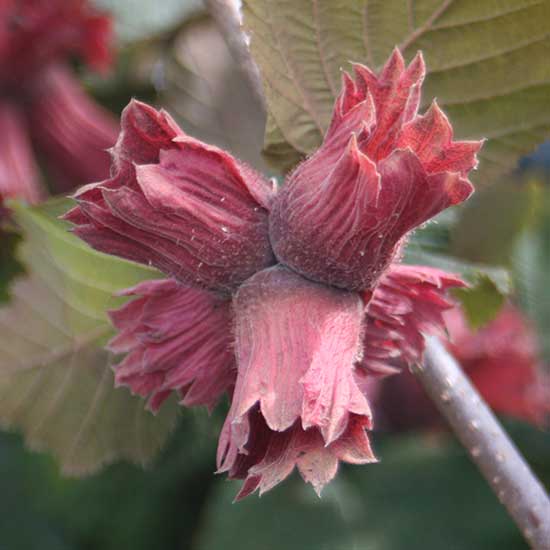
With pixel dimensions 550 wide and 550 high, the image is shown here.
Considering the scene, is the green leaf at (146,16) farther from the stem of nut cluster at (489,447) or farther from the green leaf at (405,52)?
the stem of nut cluster at (489,447)

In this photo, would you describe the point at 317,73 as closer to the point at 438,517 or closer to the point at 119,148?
the point at 119,148

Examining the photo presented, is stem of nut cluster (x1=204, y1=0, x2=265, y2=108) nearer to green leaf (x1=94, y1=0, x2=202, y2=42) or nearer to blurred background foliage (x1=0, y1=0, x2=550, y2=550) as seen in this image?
blurred background foliage (x1=0, y1=0, x2=550, y2=550)

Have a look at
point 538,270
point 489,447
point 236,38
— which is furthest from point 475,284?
point 538,270

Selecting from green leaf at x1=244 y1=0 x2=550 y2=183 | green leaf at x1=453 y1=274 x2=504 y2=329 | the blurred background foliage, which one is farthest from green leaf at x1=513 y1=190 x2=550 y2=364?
green leaf at x1=244 y1=0 x2=550 y2=183

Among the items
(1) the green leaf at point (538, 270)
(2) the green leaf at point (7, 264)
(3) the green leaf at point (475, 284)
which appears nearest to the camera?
(3) the green leaf at point (475, 284)

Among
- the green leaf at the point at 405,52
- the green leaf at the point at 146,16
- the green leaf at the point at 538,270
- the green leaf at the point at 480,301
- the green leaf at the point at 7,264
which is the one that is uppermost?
the green leaf at the point at 405,52

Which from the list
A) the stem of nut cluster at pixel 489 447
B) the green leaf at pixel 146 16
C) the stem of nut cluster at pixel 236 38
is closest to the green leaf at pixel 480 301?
→ the stem of nut cluster at pixel 489 447

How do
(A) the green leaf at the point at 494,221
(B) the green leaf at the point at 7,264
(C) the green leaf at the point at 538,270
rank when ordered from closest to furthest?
(B) the green leaf at the point at 7,264 → (A) the green leaf at the point at 494,221 → (C) the green leaf at the point at 538,270

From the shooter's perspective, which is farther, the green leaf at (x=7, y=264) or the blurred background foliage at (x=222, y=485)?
the blurred background foliage at (x=222, y=485)
